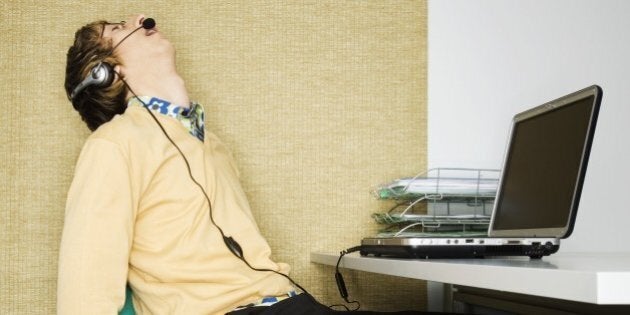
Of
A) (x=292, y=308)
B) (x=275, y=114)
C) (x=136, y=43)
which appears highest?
(x=136, y=43)

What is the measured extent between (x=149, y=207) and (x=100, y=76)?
1.16ft

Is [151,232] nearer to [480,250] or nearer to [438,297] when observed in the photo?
[480,250]

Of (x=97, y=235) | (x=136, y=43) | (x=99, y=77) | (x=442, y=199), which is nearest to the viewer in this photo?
(x=97, y=235)

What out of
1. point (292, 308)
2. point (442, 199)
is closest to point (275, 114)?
point (442, 199)

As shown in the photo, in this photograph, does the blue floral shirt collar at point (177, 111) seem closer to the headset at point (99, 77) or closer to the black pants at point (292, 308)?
the headset at point (99, 77)

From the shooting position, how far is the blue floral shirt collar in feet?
5.24

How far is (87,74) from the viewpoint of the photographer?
5.39ft

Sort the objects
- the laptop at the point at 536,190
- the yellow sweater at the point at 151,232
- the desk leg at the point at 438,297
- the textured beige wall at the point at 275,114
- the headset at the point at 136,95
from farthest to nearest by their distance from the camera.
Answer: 1. the desk leg at the point at 438,297
2. the textured beige wall at the point at 275,114
3. the headset at the point at 136,95
4. the yellow sweater at the point at 151,232
5. the laptop at the point at 536,190

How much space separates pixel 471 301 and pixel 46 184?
1240 mm

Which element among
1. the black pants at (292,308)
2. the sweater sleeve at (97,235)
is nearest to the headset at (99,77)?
the sweater sleeve at (97,235)

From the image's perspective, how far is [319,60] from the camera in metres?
2.04

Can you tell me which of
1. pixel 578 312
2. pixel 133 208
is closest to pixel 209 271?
pixel 133 208

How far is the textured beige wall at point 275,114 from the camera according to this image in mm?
1872

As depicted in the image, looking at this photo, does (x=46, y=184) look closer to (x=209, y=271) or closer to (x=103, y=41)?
(x=103, y=41)
